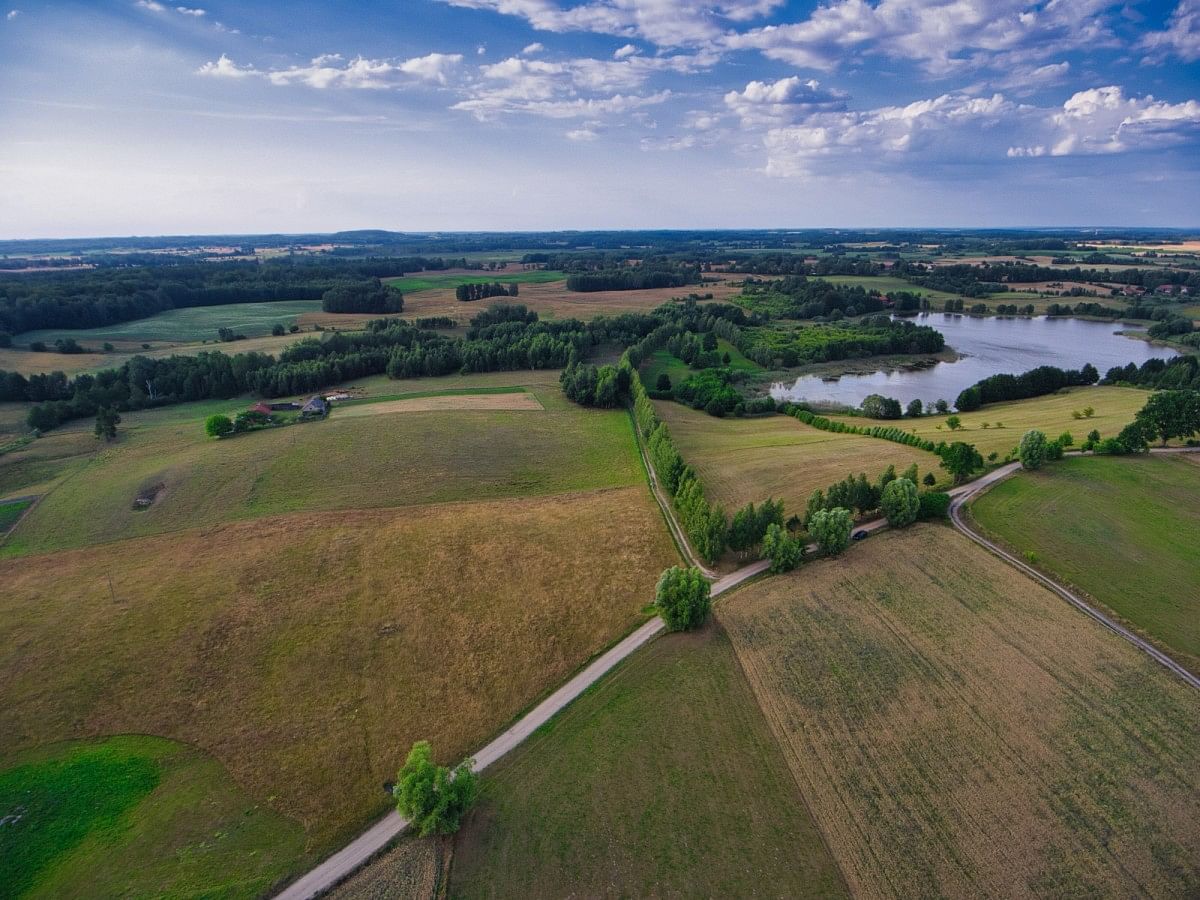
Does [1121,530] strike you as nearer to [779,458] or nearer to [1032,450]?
[1032,450]

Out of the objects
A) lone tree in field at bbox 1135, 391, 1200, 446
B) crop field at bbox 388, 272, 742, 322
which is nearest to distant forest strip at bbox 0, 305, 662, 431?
crop field at bbox 388, 272, 742, 322

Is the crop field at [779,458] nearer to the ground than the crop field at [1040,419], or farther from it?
nearer to the ground

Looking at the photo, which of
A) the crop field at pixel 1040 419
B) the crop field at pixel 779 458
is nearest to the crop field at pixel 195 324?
the crop field at pixel 779 458

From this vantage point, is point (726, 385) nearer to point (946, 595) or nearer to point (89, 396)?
point (946, 595)

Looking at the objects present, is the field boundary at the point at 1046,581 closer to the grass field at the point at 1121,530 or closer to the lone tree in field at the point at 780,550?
the grass field at the point at 1121,530

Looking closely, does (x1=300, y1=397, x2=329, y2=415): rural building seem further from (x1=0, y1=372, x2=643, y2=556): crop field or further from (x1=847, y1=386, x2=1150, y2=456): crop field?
(x1=847, y1=386, x2=1150, y2=456): crop field

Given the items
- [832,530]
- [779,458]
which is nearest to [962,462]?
[779,458]
